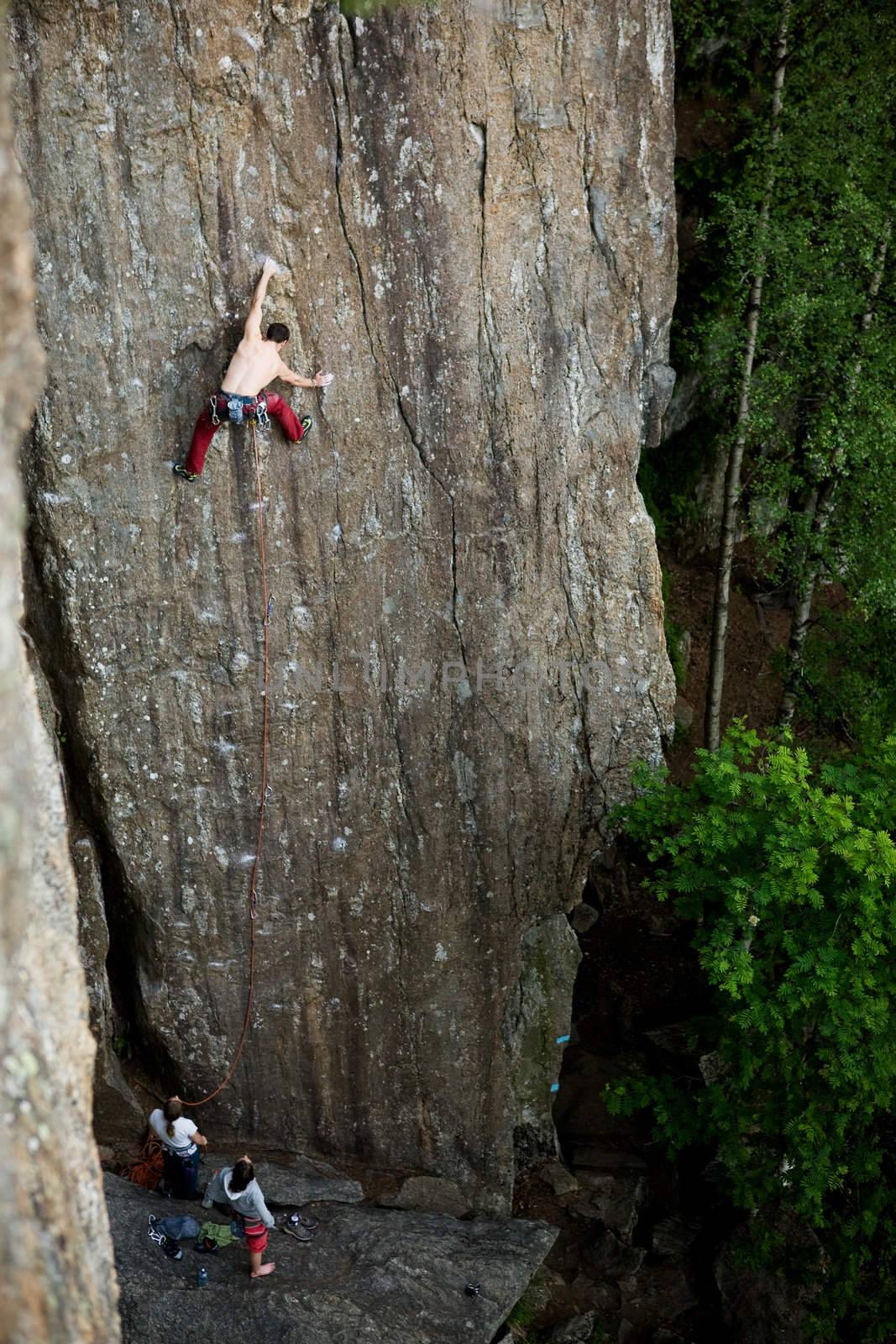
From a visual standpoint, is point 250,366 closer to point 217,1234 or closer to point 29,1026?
point 29,1026

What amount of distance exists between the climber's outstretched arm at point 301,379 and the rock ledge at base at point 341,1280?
234 inches

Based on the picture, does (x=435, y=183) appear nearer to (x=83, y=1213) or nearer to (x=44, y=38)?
(x=44, y=38)

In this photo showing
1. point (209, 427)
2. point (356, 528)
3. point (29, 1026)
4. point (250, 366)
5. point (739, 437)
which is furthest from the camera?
point (739, 437)

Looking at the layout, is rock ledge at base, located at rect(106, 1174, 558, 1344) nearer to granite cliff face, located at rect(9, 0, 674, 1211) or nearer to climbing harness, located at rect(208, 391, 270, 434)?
granite cliff face, located at rect(9, 0, 674, 1211)

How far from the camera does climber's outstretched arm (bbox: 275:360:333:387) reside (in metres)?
8.34

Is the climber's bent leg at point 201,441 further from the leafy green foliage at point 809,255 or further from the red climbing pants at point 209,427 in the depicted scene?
the leafy green foliage at point 809,255

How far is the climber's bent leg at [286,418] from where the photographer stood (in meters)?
8.34

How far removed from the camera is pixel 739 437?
38.9ft

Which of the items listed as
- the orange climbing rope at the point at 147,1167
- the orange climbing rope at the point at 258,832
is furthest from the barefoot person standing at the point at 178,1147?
the orange climbing rope at the point at 258,832

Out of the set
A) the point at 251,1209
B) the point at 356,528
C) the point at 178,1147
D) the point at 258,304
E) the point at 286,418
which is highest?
the point at 258,304

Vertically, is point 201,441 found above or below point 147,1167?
above

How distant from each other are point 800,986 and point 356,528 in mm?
4688

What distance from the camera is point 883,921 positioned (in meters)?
8.72

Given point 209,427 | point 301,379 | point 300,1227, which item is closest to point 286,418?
point 301,379
